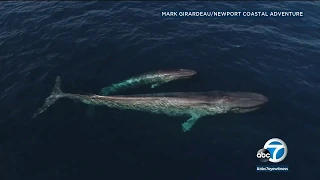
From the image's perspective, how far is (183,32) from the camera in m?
52.1

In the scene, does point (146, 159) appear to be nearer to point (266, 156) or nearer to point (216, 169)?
point (216, 169)

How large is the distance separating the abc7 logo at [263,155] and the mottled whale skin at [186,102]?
5771 millimetres

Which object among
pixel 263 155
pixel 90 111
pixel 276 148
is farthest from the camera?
pixel 90 111

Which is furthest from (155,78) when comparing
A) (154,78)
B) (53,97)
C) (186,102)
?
(53,97)

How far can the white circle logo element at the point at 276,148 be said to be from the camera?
105ft

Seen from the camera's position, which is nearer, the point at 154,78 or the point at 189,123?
the point at 189,123

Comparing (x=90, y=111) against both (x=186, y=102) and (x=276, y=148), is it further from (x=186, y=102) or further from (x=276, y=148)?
(x=276, y=148)

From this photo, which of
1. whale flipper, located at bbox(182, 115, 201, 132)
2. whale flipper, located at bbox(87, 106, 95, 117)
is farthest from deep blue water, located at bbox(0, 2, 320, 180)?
whale flipper, located at bbox(182, 115, 201, 132)

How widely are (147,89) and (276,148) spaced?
741 inches

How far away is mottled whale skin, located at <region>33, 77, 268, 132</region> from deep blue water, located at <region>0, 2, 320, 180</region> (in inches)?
40.0

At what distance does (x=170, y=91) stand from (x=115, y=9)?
82.1 feet

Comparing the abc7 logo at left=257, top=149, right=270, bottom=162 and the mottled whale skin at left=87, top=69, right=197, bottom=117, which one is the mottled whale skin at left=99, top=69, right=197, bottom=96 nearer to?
the mottled whale skin at left=87, top=69, right=197, bottom=117

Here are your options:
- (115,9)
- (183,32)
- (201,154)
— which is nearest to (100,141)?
(201,154)

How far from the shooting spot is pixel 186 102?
3738 cm
